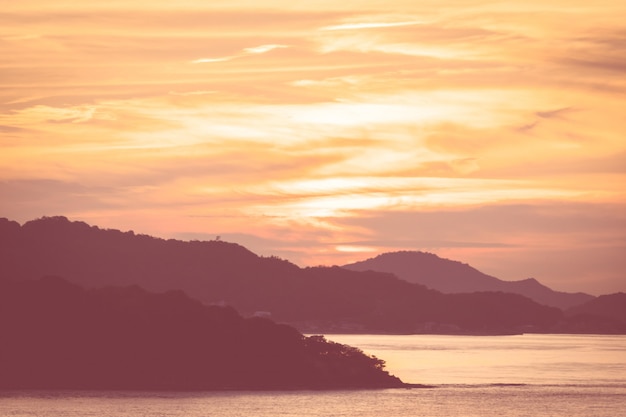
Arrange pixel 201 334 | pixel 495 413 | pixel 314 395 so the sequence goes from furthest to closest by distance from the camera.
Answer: pixel 201 334, pixel 314 395, pixel 495 413

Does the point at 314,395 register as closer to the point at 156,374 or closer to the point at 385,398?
the point at 385,398

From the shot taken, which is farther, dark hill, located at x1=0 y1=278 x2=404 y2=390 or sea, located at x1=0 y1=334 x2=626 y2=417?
dark hill, located at x1=0 y1=278 x2=404 y2=390

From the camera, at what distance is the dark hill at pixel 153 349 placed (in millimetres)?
157875

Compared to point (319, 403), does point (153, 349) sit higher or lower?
higher

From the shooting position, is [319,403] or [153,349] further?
[153,349]

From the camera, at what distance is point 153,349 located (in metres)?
160

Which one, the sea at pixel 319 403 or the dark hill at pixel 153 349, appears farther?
the dark hill at pixel 153 349

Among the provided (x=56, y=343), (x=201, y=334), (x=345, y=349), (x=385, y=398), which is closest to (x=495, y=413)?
(x=385, y=398)

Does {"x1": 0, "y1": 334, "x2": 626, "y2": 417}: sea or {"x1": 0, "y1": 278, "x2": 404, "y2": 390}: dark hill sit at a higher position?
{"x1": 0, "y1": 278, "x2": 404, "y2": 390}: dark hill

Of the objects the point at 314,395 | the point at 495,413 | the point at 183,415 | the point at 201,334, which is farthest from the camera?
the point at 201,334

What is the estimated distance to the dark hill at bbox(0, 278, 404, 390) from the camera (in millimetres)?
157875

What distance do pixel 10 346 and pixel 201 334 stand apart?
86.1 feet

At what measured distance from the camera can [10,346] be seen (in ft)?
521

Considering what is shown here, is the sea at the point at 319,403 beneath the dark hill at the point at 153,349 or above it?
beneath
